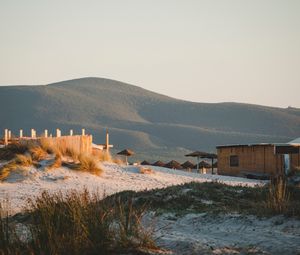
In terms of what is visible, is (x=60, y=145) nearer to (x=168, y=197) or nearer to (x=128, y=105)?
(x=168, y=197)

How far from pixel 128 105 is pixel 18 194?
13911cm

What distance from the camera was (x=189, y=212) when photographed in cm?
1216

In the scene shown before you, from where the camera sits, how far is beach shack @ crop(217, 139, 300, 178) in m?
32.3

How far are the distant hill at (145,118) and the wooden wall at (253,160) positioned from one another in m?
61.5

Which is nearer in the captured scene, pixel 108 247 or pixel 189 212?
pixel 108 247

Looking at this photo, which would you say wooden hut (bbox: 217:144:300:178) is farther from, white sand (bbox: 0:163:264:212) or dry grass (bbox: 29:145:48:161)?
dry grass (bbox: 29:145:48:161)

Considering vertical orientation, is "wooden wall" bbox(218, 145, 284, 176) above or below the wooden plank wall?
below

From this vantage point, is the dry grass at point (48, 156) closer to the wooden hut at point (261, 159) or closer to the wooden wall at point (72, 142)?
the wooden wall at point (72, 142)

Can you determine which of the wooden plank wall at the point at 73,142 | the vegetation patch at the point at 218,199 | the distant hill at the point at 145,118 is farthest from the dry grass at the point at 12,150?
the distant hill at the point at 145,118

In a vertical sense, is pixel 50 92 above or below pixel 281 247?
above

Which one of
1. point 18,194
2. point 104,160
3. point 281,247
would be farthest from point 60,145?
point 281,247

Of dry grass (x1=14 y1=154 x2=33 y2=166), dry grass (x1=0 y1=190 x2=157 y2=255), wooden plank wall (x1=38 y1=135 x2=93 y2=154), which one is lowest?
dry grass (x1=0 y1=190 x2=157 y2=255)

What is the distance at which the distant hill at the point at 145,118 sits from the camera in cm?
11700

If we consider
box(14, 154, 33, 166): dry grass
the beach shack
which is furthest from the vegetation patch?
the beach shack
